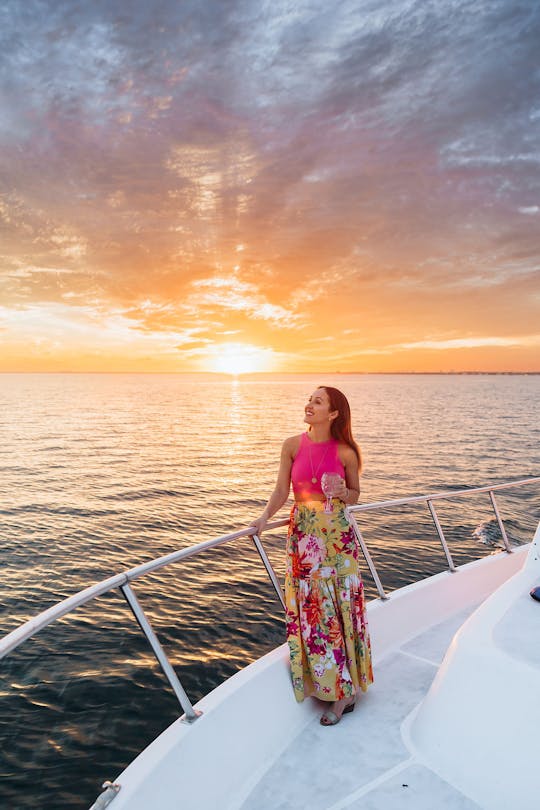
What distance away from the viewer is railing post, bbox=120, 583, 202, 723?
7.20 ft

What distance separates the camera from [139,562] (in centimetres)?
1245

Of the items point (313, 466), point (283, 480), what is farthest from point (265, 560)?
point (313, 466)

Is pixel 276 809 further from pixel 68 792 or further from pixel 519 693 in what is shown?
pixel 68 792

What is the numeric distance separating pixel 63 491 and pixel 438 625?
18.1 meters

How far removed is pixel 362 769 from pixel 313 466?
1.57 m

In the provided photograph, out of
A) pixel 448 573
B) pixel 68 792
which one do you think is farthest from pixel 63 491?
pixel 448 573

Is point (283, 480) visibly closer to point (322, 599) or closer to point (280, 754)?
point (322, 599)

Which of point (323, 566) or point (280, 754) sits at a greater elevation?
point (323, 566)

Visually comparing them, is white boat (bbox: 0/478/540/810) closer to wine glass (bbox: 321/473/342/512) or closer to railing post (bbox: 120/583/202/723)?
railing post (bbox: 120/583/202/723)

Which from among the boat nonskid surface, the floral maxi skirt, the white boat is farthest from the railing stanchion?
the boat nonskid surface

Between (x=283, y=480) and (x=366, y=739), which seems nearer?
(x=366, y=739)

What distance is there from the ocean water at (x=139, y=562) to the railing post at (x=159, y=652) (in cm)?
395

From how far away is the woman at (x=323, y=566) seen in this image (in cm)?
298

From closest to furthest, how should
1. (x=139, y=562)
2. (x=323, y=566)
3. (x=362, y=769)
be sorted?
(x=362, y=769), (x=323, y=566), (x=139, y=562)
